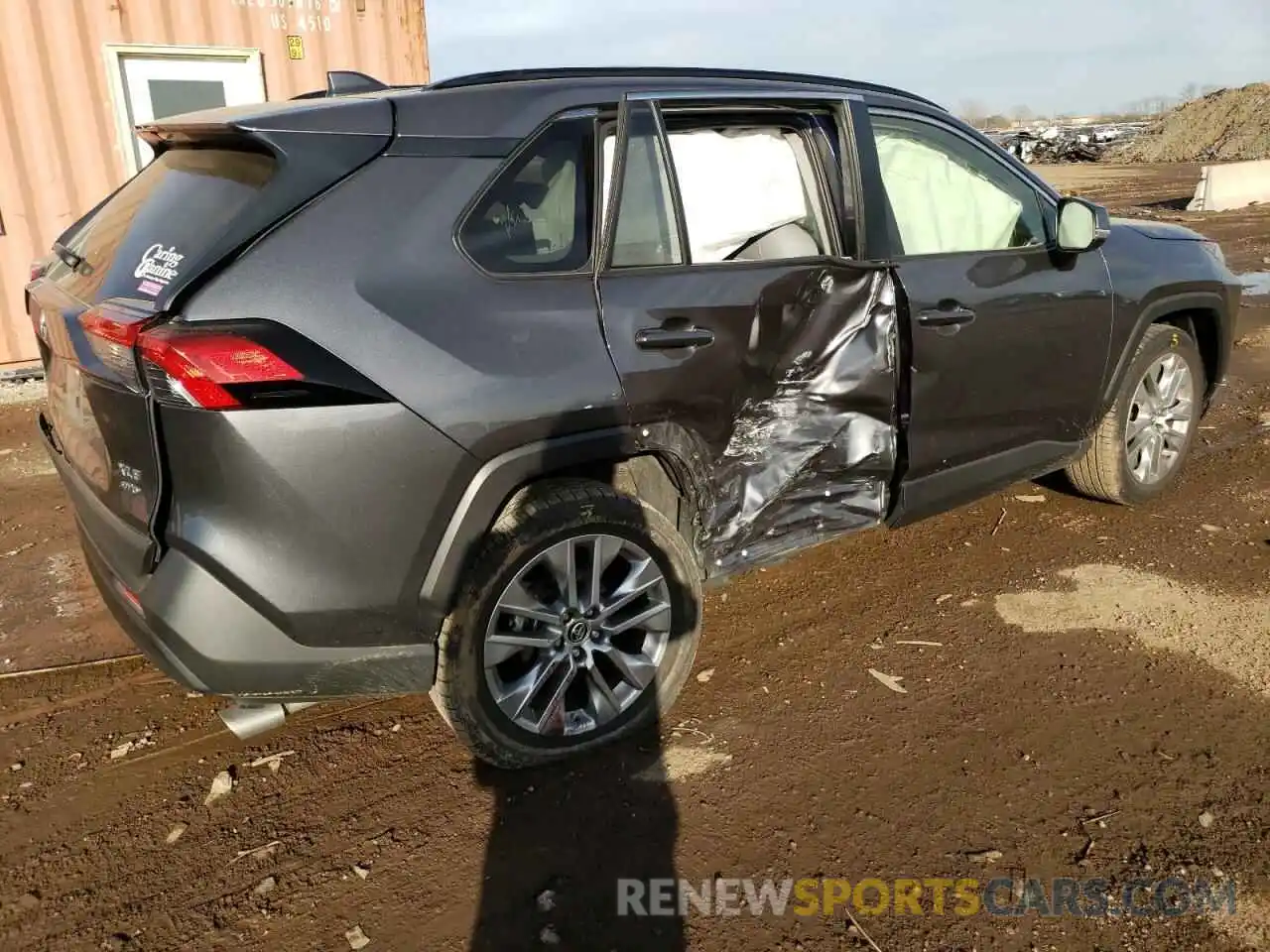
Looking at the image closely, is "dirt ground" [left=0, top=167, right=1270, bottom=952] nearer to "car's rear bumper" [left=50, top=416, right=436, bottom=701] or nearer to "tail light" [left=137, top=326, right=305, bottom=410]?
"car's rear bumper" [left=50, top=416, right=436, bottom=701]

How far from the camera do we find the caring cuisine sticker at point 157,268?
2281 millimetres

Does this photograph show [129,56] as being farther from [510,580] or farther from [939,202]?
[510,580]

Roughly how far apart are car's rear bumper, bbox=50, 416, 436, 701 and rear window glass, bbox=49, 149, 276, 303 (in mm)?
608

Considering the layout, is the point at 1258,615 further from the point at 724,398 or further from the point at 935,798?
the point at 724,398

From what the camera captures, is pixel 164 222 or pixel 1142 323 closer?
pixel 164 222

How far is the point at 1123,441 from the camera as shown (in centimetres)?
430

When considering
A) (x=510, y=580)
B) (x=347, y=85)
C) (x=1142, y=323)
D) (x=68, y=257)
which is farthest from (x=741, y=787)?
(x=1142, y=323)

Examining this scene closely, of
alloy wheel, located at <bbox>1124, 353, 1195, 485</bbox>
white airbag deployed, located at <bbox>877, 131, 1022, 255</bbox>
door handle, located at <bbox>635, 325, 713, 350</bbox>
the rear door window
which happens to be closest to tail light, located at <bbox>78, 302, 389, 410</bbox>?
door handle, located at <bbox>635, 325, 713, 350</bbox>

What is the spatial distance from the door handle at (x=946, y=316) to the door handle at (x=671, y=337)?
3.07 feet

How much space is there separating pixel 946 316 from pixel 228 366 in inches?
94.9

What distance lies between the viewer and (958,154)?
3.74 m

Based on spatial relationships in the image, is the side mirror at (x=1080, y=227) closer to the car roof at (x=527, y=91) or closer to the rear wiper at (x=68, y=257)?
the car roof at (x=527, y=91)

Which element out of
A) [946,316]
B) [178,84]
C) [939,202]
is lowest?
[946,316]

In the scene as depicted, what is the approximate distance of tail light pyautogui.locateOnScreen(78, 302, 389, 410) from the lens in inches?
84.2
